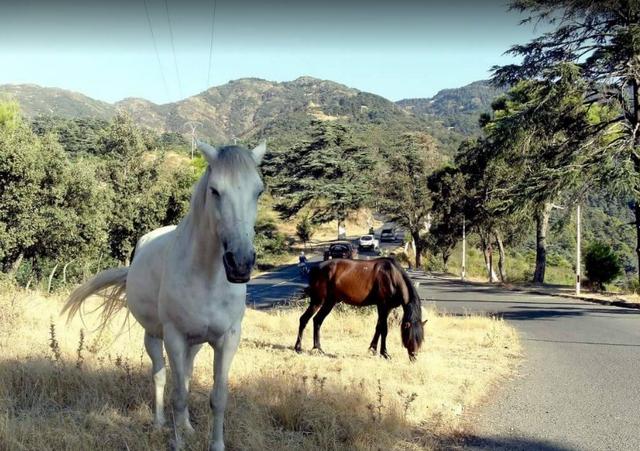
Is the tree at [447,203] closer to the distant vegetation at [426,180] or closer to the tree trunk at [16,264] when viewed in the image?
the distant vegetation at [426,180]

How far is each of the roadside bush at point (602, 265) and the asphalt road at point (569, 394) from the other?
13.5 meters

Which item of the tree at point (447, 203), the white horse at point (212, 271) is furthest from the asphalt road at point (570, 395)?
the tree at point (447, 203)

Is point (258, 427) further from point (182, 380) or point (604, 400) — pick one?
point (604, 400)

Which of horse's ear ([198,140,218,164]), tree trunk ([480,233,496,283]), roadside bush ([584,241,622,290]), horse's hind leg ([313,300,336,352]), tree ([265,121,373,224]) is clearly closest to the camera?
horse's ear ([198,140,218,164])

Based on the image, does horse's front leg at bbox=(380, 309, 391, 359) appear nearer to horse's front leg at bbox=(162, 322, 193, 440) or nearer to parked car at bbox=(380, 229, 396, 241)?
horse's front leg at bbox=(162, 322, 193, 440)

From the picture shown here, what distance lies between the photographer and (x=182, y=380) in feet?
12.3

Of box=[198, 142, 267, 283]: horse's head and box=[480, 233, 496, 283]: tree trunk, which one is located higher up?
box=[198, 142, 267, 283]: horse's head

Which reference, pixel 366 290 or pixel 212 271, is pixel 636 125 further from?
pixel 212 271

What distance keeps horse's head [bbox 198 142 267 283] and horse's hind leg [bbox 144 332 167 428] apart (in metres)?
1.94

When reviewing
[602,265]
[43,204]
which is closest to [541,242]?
[602,265]

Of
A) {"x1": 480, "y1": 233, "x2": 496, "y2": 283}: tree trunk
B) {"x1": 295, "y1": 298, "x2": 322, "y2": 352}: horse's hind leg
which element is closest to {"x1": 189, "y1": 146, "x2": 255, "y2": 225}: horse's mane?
{"x1": 295, "y1": 298, "x2": 322, "y2": 352}: horse's hind leg

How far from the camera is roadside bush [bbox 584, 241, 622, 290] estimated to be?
26156 mm

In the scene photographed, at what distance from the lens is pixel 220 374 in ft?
12.2

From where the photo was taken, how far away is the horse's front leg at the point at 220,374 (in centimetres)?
370
